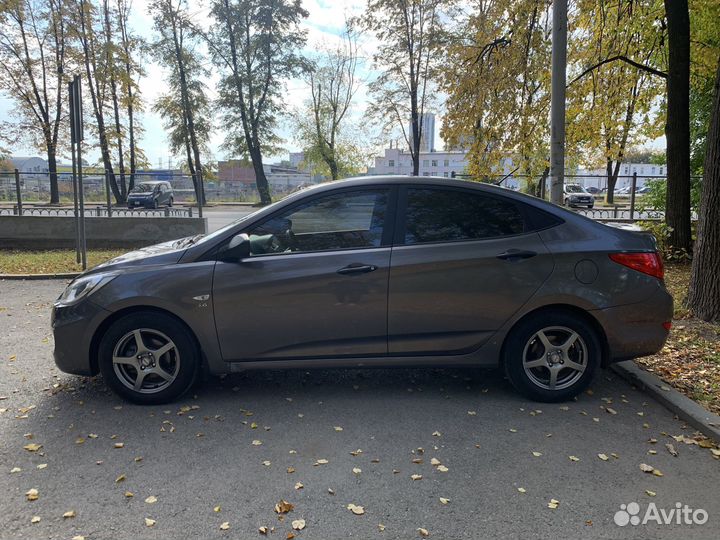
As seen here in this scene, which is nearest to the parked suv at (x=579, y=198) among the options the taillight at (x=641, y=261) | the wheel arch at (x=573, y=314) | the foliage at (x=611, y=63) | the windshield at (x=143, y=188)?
the foliage at (x=611, y=63)

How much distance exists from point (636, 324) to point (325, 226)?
8.34 feet

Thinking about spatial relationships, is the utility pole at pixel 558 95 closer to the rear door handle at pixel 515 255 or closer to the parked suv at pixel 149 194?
the rear door handle at pixel 515 255

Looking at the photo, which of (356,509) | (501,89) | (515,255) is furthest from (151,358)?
(501,89)

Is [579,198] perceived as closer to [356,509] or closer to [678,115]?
[678,115]

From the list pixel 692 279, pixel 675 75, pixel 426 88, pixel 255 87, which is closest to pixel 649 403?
pixel 692 279

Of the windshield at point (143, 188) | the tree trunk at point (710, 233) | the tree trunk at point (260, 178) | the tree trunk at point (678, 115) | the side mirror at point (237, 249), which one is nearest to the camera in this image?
the side mirror at point (237, 249)

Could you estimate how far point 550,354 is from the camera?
4203 mm

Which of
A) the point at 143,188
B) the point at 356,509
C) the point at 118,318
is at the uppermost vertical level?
the point at 143,188

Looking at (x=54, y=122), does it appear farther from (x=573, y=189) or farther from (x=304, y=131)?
(x=573, y=189)

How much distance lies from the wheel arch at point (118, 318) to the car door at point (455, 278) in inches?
58.5

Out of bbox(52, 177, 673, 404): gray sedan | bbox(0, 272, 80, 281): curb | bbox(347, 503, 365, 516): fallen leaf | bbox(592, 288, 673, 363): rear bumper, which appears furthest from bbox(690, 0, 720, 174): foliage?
bbox(0, 272, 80, 281): curb

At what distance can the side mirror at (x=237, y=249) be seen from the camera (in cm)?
402

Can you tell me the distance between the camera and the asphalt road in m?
2.76

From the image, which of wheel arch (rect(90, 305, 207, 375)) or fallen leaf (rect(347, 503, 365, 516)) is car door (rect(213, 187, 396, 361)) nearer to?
wheel arch (rect(90, 305, 207, 375))
